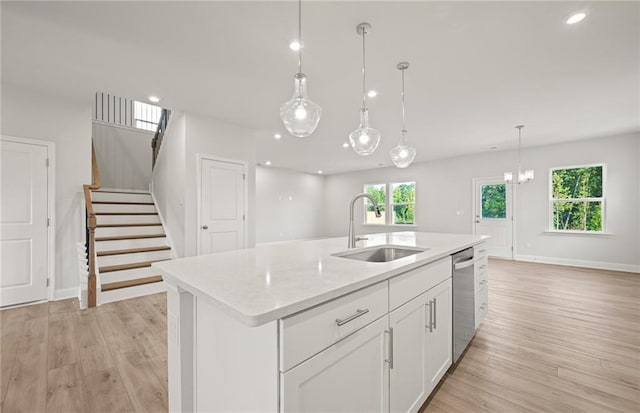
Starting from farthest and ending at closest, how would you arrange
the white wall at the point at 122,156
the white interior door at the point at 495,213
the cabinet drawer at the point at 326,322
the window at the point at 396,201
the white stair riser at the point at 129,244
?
the window at the point at 396,201
the white interior door at the point at 495,213
the white wall at the point at 122,156
the white stair riser at the point at 129,244
the cabinet drawer at the point at 326,322

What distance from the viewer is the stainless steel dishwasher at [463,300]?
1.88m

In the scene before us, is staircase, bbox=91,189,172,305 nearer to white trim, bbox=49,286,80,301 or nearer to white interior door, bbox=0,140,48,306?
white trim, bbox=49,286,80,301

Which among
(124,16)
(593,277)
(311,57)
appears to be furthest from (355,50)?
(593,277)

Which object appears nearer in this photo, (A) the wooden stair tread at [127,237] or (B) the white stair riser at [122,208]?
(A) the wooden stair tread at [127,237]

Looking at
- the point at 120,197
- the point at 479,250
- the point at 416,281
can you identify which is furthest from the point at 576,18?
the point at 120,197

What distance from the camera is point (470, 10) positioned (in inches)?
76.5

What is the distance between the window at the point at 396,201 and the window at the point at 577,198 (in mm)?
3222

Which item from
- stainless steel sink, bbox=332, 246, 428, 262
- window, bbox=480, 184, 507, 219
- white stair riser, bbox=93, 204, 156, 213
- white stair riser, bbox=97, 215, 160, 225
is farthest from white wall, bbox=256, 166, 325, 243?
stainless steel sink, bbox=332, 246, 428, 262

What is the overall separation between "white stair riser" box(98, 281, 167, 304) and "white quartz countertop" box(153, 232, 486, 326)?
→ 8.20 ft

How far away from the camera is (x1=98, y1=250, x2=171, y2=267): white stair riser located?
12.0ft

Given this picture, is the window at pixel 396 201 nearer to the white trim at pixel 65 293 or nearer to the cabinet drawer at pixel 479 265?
the cabinet drawer at pixel 479 265

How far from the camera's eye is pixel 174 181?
436 centimetres

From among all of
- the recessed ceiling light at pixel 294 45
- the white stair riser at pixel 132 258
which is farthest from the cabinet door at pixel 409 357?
A: the white stair riser at pixel 132 258

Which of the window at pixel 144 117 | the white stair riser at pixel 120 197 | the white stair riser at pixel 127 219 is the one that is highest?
the window at pixel 144 117
